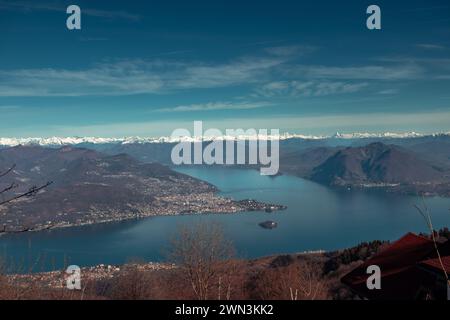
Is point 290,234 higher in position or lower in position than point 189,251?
lower

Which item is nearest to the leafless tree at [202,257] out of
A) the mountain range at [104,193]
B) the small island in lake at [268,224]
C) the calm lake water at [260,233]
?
the calm lake water at [260,233]

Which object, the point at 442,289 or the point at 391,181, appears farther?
the point at 391,181

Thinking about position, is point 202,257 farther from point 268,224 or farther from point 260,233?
point 268,224

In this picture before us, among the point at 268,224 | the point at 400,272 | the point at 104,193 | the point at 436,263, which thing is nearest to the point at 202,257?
the point at 400,272

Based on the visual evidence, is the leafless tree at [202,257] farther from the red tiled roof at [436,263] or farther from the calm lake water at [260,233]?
the calm lake water at [260,233]

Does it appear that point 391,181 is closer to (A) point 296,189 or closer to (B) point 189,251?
(A) point 296,189
